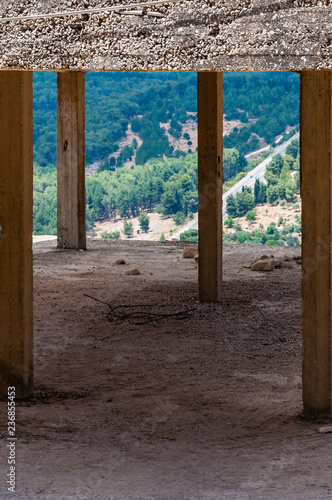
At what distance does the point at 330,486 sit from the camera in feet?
A: 11.0

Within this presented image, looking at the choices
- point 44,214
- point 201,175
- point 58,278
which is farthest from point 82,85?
point 44,214

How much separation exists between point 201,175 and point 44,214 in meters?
28.4

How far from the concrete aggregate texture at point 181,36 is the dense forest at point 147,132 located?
3239 centimetres

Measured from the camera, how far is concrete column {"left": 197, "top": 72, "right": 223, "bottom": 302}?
8.30 metres

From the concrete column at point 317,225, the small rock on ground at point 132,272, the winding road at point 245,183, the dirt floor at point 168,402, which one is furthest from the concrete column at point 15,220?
the winding road at point 245,183

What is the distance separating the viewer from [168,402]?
524 cm

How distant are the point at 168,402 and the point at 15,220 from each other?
191cm

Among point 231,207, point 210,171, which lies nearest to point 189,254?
point 210,171

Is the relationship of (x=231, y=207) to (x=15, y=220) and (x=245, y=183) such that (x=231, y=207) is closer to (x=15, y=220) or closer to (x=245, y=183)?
(x=245, y=183)

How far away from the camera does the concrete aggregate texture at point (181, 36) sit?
10.9ft

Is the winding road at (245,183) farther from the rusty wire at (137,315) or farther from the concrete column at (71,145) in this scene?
the rusty wire at (137,315)

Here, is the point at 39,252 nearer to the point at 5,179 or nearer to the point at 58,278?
the point at 58,278

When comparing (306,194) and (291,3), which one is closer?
(291,3)

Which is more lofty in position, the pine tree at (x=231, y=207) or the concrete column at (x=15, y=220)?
the concrete column at (x=15, y=220)
